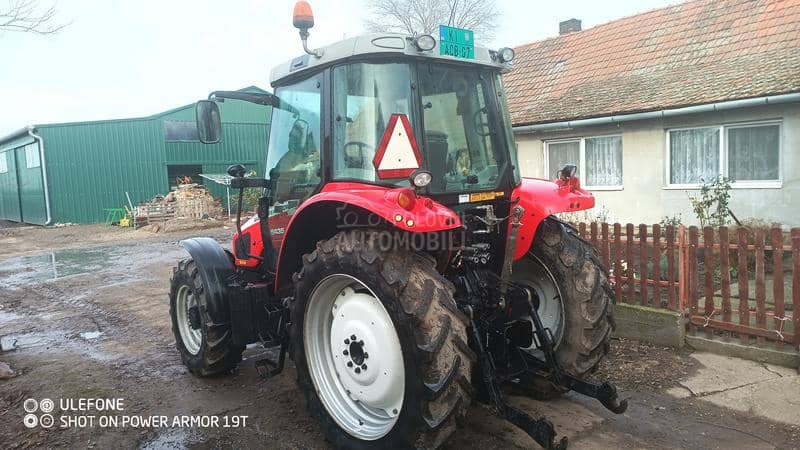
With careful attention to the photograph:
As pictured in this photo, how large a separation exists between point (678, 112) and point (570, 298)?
292 inches

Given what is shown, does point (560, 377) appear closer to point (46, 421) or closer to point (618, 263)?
point (618, 263)

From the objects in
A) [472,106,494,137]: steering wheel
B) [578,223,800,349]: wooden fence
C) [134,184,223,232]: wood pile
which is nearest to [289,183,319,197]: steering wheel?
[472,106,494,137]: steering wheel

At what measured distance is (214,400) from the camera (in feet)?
14.5

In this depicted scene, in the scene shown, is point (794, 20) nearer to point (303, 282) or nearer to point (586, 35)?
point (586, 35)

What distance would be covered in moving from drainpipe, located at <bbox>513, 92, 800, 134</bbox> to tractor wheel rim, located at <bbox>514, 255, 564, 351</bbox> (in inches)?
268

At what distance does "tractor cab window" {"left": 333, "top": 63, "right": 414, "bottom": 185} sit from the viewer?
341cm

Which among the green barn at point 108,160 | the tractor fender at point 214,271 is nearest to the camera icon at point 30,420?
the tractor fender at point 214,271

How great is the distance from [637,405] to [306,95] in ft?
10.9

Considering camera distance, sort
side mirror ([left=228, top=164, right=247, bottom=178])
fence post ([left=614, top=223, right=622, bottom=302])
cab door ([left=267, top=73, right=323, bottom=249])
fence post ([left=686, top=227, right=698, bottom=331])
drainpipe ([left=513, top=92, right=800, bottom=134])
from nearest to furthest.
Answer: cab door ([left=267, top=73, right=323, bottom=249]) → side mirror ([left=228, top=164, right=247, bottom=178]) → fence post ([left=686, top=227, right=698, bottom=331]) → fence post ([left=614, top=223, right=622, bottom=302]) → drainpipe ([left=513, top=92, right=800, bottom=134])

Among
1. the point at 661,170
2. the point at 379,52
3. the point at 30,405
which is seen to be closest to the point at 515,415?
the point at 379,52

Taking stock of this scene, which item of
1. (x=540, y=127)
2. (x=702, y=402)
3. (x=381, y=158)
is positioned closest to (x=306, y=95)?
(x=381, y=158)

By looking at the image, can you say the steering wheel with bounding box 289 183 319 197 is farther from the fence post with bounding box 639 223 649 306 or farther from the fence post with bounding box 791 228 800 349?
the fence post with bounding box 791 228 800 349

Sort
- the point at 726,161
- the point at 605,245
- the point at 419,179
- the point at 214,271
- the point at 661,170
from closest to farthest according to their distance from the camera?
the point at 419,179, the point at 214,271, the point at 605,245, the point at 726,161, the point at 661,170

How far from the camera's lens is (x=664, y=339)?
538 centimetres
